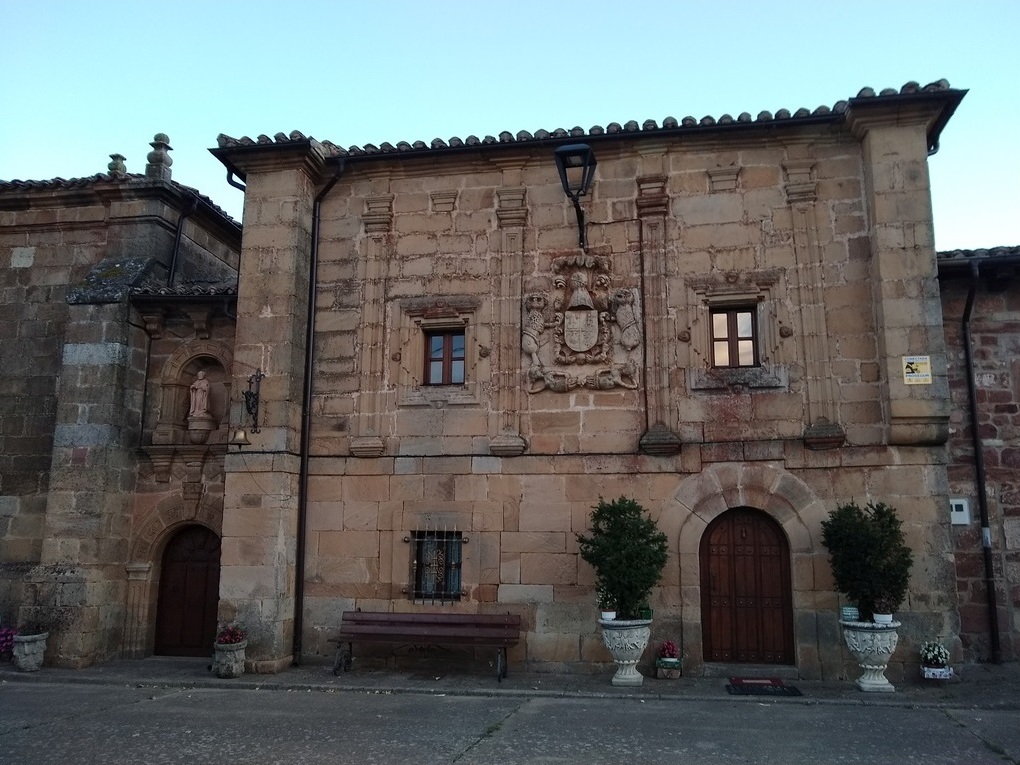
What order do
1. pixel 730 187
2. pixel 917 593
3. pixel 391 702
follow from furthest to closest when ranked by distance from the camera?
pixel 730 187, pixel 917 593, pixel 391 702

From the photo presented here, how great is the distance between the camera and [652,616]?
31.9ft

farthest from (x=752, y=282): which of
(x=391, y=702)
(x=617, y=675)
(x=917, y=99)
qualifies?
(x=391, y=702)

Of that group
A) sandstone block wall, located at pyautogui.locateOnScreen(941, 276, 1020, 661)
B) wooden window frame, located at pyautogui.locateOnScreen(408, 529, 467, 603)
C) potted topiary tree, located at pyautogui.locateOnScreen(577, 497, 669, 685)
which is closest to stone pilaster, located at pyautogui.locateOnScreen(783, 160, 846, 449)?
sandstone block wall, located at pyautogui.locateOnScreen(941, 276, 1020, 661)

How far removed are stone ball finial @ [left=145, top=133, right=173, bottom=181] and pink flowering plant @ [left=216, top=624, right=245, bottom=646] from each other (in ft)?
22.5

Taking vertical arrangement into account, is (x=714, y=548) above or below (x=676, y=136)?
below

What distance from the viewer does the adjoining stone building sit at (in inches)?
389

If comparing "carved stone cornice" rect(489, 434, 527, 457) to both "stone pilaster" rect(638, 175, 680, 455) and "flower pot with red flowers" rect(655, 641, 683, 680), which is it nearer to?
"stone pilaster" rect(638, 175, 680, 455)

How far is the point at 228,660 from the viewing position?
10000 mm

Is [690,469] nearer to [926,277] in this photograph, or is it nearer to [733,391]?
[733,391]

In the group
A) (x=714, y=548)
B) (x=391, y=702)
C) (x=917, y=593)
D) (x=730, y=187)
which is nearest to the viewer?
(x=391, y=702)

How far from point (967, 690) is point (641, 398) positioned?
4755 mm

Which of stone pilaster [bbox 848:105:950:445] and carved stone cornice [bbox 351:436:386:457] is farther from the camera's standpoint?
carved stone cornice [bbox 351:436:386:457]

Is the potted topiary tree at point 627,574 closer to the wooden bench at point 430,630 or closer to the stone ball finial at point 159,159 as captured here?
the wooden bench at point 430,630

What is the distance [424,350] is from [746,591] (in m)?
5.15
